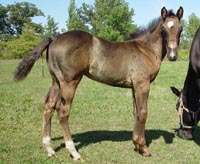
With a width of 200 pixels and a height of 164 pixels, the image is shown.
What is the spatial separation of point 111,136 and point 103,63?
195 cm

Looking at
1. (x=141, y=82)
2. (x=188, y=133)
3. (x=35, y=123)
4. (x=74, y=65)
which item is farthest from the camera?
(x=35, y=123)

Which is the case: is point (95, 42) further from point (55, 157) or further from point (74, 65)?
point (55, 157)

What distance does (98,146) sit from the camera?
18.7 feet

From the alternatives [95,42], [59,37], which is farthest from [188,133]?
[59,37]

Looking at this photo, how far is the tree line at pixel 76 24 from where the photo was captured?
152 feet

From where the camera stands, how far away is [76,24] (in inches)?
2260

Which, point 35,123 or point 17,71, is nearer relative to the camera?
point 17,71

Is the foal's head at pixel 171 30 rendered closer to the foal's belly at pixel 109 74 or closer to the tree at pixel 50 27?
the foal's belly at pixel 109 74

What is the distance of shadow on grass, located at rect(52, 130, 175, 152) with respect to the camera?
19.9 feet

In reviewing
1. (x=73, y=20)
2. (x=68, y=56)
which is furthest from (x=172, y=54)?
(x=73, y=20)

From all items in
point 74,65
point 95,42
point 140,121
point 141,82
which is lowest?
point 140,121

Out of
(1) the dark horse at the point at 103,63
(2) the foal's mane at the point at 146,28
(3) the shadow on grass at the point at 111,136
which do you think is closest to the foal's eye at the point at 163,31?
(1) the dark horse at the point at 103,63

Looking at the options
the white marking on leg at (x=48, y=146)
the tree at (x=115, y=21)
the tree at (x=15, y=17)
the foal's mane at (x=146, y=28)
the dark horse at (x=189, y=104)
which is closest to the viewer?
the white marking on leg at (x=48, y=146)

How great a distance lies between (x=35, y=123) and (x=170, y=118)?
339 cm
